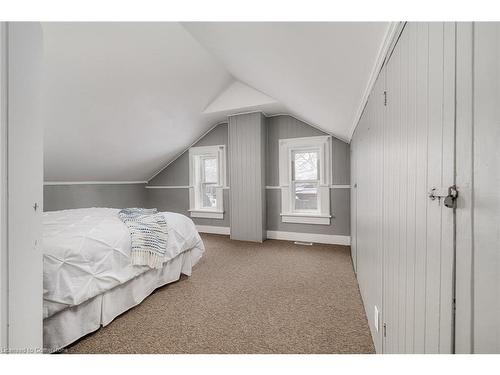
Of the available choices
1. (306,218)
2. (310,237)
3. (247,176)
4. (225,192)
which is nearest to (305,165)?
(306,218)

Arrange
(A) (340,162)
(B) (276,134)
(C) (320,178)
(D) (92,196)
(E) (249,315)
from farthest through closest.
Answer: (D) (92,196) < (B) (276,134) < (C) (320,178) < (A) (340,162) < (E) (249,315)

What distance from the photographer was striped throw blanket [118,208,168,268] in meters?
1.96

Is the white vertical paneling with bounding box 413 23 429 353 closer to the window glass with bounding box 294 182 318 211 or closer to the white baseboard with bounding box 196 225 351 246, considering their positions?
the white baseboard with bounding box 196 225 351 246

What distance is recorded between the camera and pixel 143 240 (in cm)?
202

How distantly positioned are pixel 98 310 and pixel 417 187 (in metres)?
2.14

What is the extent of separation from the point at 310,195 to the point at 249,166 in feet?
4.15

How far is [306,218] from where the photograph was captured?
4.01 meters

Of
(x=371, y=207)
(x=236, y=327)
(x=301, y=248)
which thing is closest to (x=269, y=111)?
(x=301, y=248)

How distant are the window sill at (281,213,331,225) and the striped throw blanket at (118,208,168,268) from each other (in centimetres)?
243

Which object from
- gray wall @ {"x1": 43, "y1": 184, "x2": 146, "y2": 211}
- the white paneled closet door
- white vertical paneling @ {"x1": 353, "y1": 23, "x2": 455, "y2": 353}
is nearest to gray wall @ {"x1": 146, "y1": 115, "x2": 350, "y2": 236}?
gray wall @ {"x1": 43, "y1": 184, "x2": 146, "y2": 211}

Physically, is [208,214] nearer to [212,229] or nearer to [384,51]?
[212,229]

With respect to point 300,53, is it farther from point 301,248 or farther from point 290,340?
point 301,248

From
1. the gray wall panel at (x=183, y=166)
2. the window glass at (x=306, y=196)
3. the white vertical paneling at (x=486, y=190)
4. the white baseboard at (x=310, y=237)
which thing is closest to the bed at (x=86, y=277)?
the white vertical paneling at (x=486, y=190)

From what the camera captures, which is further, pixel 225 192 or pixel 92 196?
pixel 225 192
